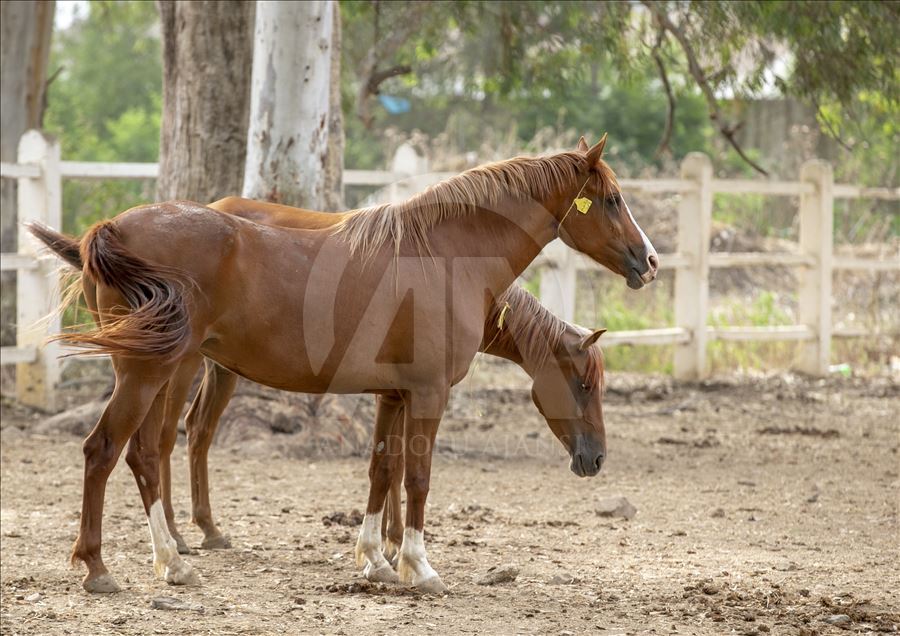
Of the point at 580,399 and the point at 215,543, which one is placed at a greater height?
the point at 580,399

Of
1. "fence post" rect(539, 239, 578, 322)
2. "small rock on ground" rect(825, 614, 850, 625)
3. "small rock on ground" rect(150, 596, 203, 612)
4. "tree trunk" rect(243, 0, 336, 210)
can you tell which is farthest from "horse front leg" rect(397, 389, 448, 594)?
"fence post" rect(539, 239, 578, 322)

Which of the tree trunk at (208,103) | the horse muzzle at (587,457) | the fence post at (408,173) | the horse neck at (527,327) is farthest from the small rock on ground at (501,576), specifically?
the fence post at (408,173)

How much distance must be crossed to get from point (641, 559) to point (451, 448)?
293cm

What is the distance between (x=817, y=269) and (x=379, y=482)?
7.78 m

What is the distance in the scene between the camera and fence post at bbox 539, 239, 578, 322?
968 centimetres

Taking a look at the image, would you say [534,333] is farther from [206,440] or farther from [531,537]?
[206,440]

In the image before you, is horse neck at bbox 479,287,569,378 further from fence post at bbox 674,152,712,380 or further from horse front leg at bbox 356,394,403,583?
fence post at bbox 674,152,712,380

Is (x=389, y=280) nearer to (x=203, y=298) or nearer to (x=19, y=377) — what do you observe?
(x=203, y=298)

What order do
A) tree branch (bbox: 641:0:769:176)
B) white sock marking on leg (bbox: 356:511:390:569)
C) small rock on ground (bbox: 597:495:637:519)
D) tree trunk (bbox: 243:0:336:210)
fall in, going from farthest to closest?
tree branch (bbox: 641:0:769:176) < tree trunk (bbox: 243:0:336:210) < small rock on ground (bbox: 597:495:637:519) < white sock marking on leg (bbox: 356:511:390:569)

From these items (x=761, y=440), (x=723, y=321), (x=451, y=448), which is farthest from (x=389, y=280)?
(x=723, y=321)

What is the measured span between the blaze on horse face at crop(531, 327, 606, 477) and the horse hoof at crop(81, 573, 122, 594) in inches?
78.8

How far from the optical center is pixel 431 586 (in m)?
4.45

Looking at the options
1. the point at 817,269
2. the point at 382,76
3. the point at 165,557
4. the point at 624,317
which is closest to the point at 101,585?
the point at 165,557

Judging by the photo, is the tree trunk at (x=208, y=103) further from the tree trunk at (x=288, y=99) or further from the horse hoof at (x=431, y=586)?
the horse hoof at (x=431, y=586)
